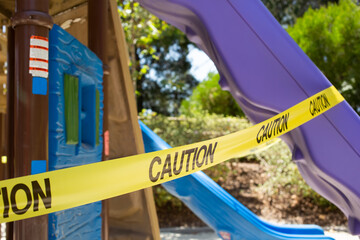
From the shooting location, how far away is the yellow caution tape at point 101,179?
3.36ft

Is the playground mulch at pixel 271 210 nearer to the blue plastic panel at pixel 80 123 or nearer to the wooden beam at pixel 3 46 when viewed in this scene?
the wooden beam at pixel 3 46

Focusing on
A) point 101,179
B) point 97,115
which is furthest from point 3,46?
point 101,179

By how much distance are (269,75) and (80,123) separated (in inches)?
46.1

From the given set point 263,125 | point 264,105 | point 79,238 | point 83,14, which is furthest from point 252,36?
point 79,238

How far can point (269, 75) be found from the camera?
2.23 m

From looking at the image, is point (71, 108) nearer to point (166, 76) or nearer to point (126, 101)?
point (126, 101)

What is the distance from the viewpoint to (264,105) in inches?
88.3

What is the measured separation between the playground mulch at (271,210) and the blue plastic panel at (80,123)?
4.93 m

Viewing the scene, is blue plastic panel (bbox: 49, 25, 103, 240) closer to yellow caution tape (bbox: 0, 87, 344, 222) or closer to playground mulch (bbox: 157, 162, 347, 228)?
yellow caution tape (bbox: 0, 87, 344, 222)

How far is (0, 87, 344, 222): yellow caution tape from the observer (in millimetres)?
1024

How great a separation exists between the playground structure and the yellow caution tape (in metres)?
0.41

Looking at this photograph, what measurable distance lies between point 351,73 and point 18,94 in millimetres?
9471

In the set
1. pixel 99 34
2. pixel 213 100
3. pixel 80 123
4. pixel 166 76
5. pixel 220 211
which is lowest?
pixel 220 211

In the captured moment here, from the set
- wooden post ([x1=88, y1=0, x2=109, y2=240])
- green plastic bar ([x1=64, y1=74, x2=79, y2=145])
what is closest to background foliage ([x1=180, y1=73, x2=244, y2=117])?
wooden post ([x1=88, y1=0, x2=109, y2=240])
